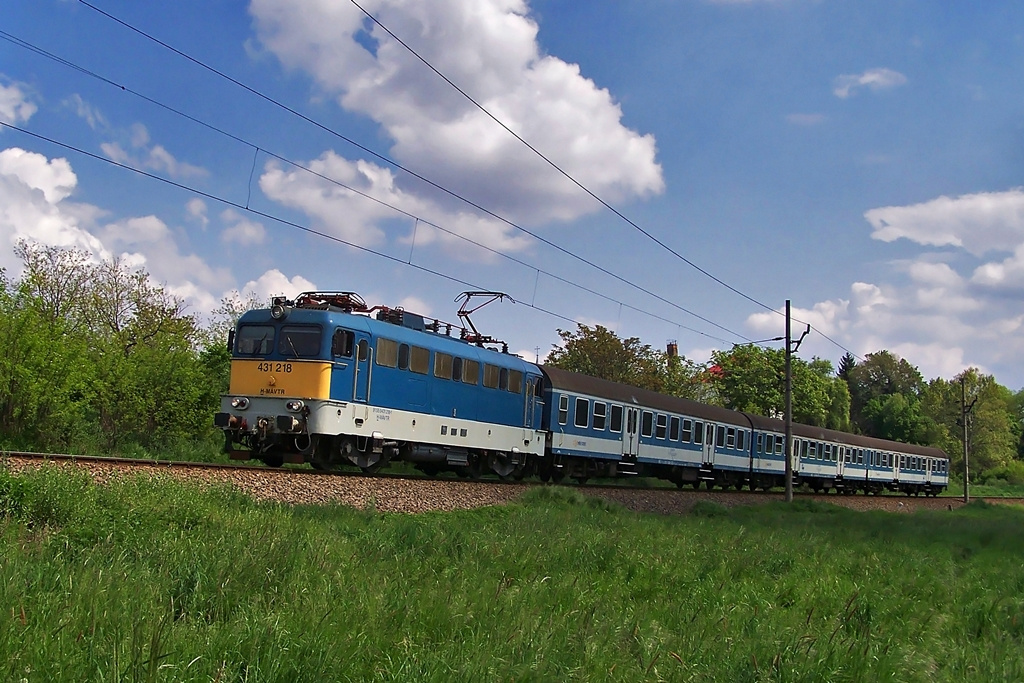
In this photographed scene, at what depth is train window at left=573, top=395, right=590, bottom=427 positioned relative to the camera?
93.4 ft

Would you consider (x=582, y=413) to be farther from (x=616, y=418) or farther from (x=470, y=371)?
(x=470, y=371)

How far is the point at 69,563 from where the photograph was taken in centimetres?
823

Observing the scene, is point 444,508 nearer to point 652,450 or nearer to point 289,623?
point 289,623

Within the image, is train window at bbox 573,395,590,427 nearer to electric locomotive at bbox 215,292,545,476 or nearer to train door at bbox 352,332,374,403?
electric locomotive at bbox 215,292,545,476

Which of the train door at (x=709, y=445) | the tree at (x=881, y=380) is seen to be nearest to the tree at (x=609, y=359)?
the train door at (x=709, y=445)

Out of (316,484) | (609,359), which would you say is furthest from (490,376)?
(609,359)

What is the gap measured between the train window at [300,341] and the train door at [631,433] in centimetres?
1496

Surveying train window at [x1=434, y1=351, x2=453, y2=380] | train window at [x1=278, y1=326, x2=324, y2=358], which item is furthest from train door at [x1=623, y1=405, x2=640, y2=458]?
train window at [x1=278, y1=326, x2=324, y2=358]

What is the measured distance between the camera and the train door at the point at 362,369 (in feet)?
62.6

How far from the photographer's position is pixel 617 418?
30531mm

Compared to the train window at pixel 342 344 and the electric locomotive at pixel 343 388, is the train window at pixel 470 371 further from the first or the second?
the train window at pixel 342 344

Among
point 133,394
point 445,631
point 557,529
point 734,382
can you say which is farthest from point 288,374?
point 734,382

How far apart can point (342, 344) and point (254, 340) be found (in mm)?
2241

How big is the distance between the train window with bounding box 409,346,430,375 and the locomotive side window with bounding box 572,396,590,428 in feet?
26.9
